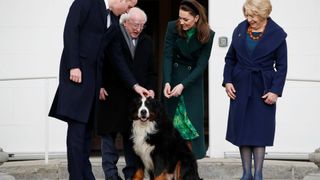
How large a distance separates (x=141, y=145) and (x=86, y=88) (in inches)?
38.8

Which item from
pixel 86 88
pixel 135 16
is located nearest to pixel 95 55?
pixel 86 88

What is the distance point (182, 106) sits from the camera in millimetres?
7074

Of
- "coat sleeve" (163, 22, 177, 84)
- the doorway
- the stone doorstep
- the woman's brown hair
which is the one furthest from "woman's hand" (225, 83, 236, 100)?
the doorway

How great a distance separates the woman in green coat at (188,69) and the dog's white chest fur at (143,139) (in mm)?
238

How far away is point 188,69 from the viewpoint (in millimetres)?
7070

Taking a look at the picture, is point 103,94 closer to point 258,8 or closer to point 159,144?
point 159,144

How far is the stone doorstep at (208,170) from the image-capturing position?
8.14m

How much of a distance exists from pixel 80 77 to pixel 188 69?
1.28 meters

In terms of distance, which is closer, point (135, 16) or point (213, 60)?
point (135, 16)

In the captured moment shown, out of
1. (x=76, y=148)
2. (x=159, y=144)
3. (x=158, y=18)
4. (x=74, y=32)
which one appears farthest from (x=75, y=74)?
(x=158, y=18)

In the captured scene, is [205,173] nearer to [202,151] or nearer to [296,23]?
[202,151]

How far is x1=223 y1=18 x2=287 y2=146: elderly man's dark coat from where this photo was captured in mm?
6504

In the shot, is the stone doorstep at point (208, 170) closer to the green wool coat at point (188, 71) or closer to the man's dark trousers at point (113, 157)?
the man's dark trousers at point (113, 157)

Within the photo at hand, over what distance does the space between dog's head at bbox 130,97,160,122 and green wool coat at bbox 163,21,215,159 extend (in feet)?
0.58
